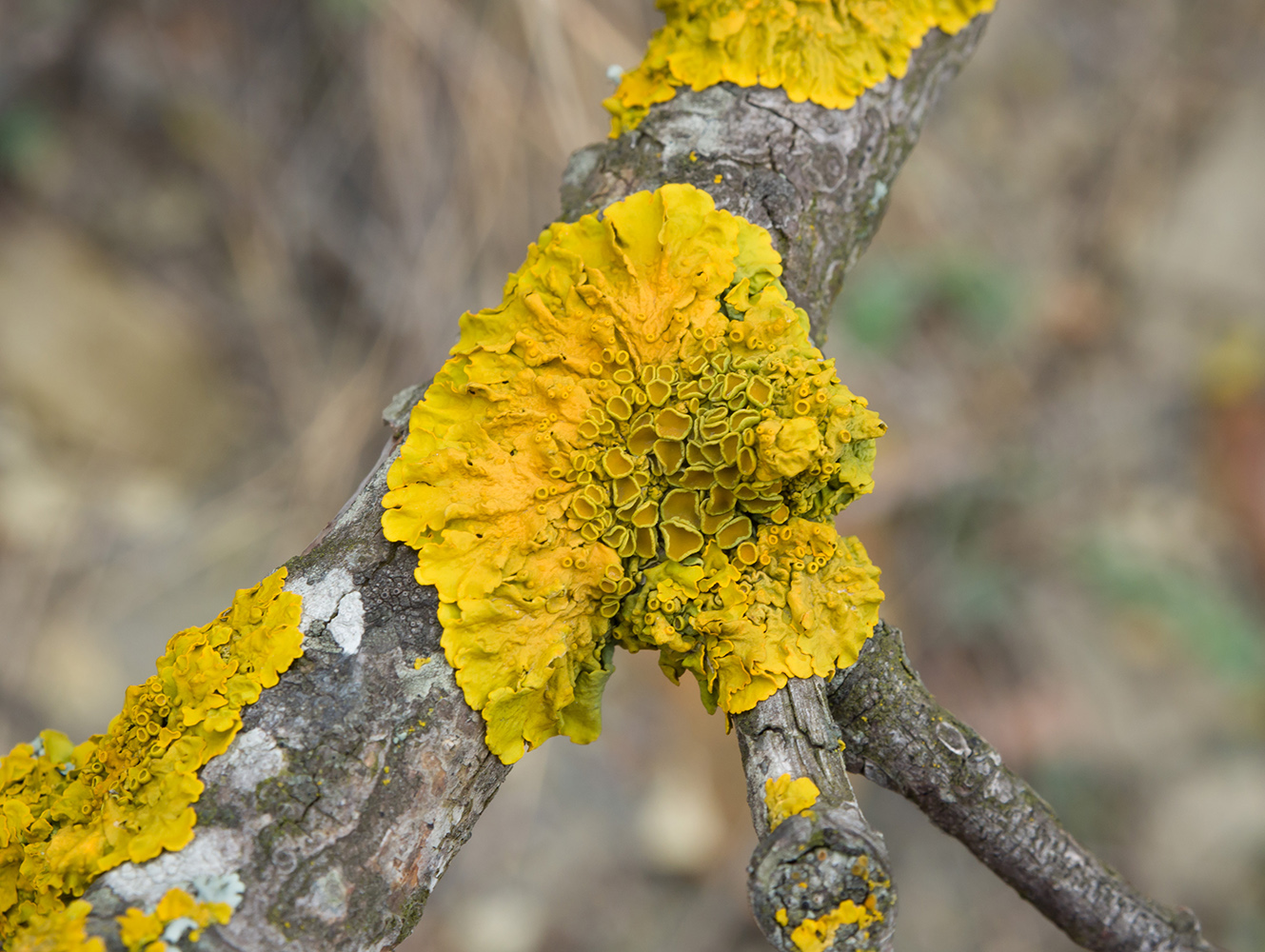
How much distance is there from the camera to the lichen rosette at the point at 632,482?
1.10 metres

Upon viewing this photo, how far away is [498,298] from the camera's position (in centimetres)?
332

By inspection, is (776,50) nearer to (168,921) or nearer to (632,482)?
(632,482)

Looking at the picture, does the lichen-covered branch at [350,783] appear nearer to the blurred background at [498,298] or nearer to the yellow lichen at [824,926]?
the yellow lichen at [824,926]

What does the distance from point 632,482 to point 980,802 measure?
610 mm

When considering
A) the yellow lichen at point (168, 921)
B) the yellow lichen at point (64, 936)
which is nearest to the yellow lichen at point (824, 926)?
the yellow lichen at point (168, 921)

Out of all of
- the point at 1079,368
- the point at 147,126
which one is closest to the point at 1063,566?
the point at 1079,368

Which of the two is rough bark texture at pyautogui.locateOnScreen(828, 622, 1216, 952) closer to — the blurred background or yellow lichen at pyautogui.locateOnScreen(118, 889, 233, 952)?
yellow lichen at pyautogui.locateOnScreen(118, 889, 233, 952)

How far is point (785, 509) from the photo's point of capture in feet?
3.78

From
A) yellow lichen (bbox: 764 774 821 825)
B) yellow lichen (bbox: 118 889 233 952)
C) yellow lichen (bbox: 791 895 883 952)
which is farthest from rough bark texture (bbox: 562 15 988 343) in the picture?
yellow lichen (bbox: 118 889 233 952)

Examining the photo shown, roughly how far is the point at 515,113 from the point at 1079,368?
257 centimetres

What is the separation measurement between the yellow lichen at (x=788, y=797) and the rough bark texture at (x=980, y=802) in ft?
0.54

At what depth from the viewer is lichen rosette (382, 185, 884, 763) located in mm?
1103

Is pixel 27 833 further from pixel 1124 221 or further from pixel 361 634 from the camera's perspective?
pixel 1124 221

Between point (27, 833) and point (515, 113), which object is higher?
point (515, 113)
